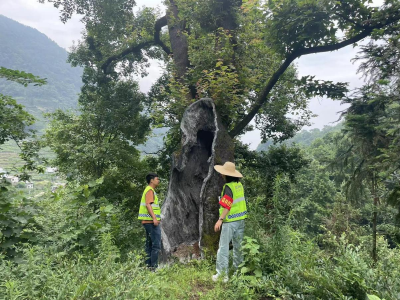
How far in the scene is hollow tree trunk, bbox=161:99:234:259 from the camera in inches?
247

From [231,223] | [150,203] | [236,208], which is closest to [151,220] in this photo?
[150,203]

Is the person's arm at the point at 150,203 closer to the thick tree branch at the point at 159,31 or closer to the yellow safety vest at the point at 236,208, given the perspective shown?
the yellow safety vest at the point at 236,208

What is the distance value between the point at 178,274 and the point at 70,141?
11.2 m

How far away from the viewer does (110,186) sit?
1285 cm

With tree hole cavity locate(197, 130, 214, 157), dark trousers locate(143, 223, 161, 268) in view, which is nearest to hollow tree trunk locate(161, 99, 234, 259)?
tree hole cavity locate(197, 130, 214, 157)

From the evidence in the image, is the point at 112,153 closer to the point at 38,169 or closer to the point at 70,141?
the point at 70,141

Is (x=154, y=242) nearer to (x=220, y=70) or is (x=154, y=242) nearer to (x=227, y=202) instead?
(x=227, y=202)

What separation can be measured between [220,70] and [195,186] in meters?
3.56

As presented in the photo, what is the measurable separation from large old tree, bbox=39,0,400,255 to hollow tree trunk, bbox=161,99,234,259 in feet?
0.08

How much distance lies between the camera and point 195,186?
778cm

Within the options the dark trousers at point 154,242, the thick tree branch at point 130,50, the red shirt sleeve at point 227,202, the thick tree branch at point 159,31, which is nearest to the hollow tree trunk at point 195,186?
the dark trousers at point 154,242

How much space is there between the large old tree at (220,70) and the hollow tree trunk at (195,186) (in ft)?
0.08

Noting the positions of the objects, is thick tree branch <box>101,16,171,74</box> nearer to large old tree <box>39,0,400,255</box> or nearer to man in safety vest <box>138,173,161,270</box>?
large old tree <box>39,0,400,255</box>

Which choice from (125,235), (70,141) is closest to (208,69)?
(125,235)
